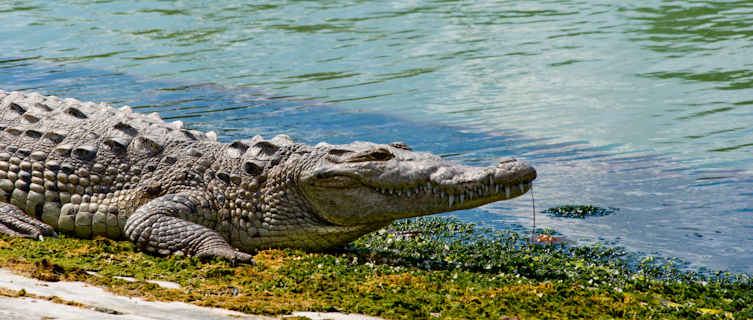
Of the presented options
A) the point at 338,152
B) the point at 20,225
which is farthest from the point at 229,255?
the point at 20,225

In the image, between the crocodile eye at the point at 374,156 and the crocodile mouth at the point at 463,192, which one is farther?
the crocodile eye at the point at 374,156

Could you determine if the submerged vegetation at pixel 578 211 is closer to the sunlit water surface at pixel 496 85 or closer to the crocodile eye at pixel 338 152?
the sunlit water surface at pixel 496 85

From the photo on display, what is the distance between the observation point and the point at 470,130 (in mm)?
11445

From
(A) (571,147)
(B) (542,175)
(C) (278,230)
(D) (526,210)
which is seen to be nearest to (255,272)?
(C) (278,230)

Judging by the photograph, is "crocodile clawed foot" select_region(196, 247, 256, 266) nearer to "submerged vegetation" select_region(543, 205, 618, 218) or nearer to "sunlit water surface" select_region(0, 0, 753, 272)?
"sunlit water surface" select_region(0, 0, 753, 272)

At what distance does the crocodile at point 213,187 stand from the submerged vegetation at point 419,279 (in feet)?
0.58

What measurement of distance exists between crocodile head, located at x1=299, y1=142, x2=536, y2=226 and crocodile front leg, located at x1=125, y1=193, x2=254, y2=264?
753 millimetres

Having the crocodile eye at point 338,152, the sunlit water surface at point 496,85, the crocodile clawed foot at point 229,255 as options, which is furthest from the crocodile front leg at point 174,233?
the sunlit water surface at point 496,85

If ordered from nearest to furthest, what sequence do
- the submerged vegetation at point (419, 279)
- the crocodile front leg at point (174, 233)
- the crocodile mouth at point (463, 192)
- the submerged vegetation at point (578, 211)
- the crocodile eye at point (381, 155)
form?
1. the submerged vegetation at point (419, 279)
2. the crocodile mouth at point (463, 192)
3. the crocodile front leg at point (174, 233)
4. the crocodile eye at point (381, 155)
5. the submerged vegetation at point (578, 211)

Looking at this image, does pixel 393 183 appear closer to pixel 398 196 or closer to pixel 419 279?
pixel 398 196

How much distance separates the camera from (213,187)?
20.1 ft

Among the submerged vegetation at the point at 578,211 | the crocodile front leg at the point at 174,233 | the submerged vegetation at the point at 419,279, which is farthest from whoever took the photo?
the submerged vegetation at the point at 578,211

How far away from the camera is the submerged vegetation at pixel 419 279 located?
4.52 meters

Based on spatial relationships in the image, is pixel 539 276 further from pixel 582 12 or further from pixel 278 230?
pixel 582 12
